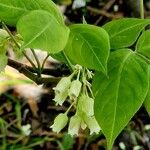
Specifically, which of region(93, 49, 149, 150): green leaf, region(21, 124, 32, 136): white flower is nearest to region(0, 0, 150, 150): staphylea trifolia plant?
region(93, 49, 149, 150): green leaf

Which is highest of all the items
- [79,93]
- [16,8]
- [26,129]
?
[16,8]

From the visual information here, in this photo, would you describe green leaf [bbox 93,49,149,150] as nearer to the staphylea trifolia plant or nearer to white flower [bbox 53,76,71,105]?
the staphylea trifolia plant

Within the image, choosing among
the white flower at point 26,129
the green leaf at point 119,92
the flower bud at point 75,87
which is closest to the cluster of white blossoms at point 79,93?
the flower bud at point 75,87

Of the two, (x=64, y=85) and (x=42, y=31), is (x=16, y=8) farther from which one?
(x=64, y=85)

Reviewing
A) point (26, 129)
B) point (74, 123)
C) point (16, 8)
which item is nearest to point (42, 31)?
point (16, 8)

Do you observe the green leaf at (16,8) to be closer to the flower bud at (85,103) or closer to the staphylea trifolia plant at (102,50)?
the staphylea trifolia plant at (102,50)
